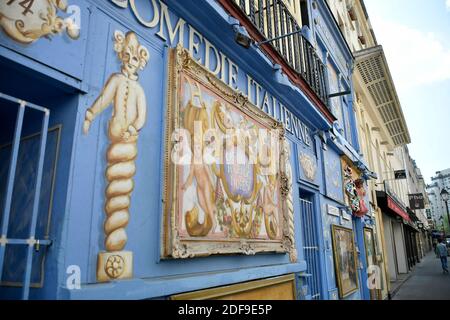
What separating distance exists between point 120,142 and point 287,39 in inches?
173

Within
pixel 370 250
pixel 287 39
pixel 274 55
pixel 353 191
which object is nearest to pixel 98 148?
pixel 274 55

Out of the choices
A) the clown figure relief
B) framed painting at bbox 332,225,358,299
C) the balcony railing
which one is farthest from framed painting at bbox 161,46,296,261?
framed painting at bbox 332,225,358,299

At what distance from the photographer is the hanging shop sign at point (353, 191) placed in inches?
310

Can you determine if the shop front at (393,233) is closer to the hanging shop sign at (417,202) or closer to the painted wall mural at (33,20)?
the hanging shop sign at (417,202)

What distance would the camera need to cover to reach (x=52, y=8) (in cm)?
186

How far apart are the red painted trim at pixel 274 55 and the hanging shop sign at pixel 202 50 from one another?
0.48m

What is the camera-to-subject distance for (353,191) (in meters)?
8.20

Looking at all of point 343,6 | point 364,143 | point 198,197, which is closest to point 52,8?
point 198,197

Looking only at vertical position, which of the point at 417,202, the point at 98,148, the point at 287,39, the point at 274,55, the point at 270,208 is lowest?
the point at 270,208

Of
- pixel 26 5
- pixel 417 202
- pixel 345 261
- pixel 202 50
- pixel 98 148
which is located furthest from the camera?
pixel 417 202

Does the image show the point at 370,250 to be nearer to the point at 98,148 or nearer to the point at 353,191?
the point at 353,191

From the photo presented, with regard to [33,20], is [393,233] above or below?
below

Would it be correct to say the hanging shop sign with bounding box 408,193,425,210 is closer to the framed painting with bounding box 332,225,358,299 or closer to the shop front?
the shop front

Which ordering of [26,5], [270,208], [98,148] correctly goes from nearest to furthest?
[26,5], [98,148], [270,208]
